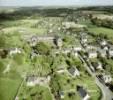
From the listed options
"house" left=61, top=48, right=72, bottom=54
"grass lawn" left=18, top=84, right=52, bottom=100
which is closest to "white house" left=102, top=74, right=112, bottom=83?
"grass lawn" left=18, top=84, right=52, bottom=100

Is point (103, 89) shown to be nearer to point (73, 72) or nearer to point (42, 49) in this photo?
point (73, 72)

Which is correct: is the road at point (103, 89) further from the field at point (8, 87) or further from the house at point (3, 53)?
the house at point (3, 53)

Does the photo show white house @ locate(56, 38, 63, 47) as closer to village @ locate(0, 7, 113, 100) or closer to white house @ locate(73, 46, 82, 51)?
village @ locate(0, 7, 113, 100)

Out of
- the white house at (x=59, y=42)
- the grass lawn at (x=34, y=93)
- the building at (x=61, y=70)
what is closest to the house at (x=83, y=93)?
the grass lawn at (x=34, y=93)

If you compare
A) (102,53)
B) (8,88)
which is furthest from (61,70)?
(102,53)
